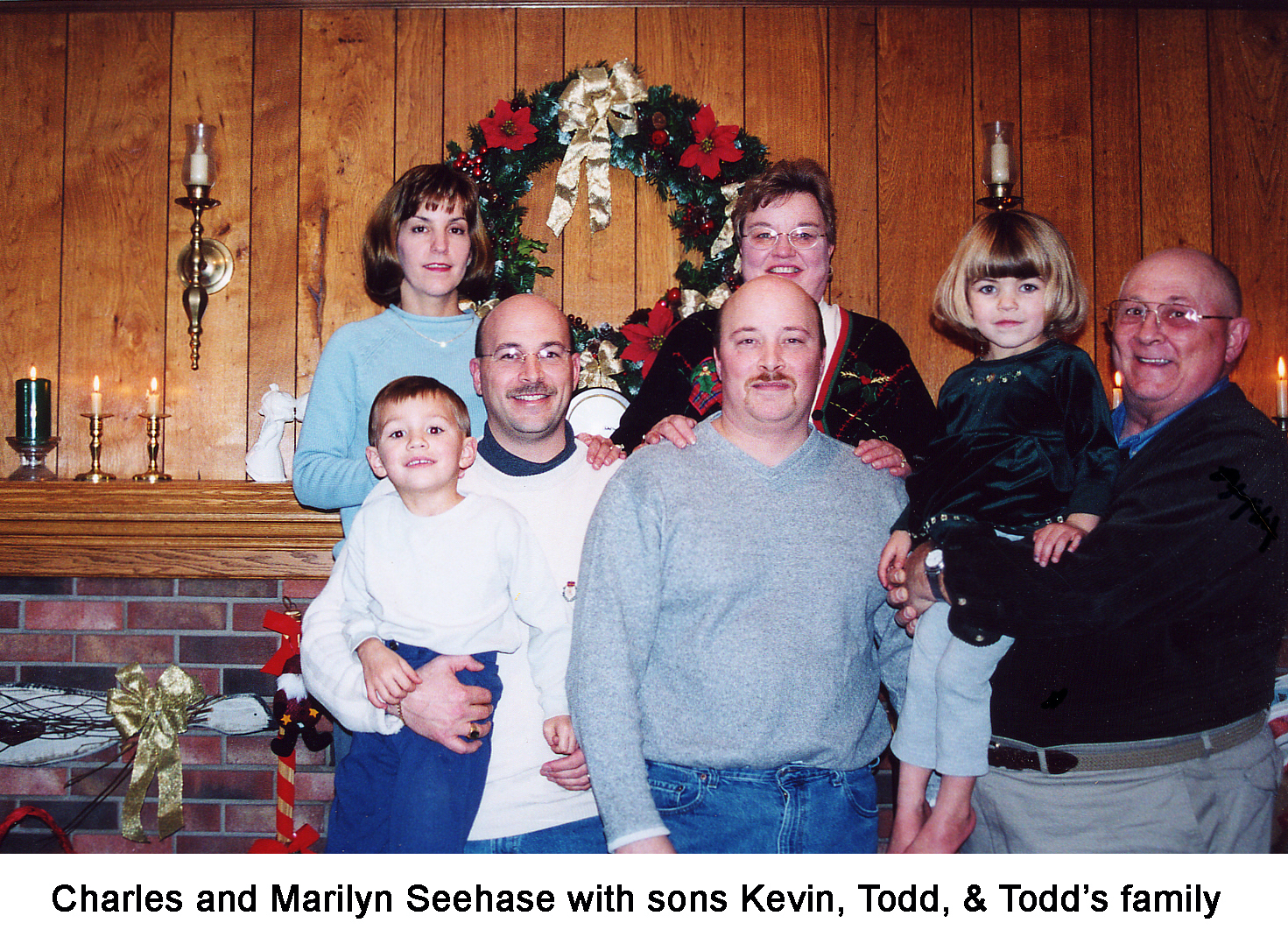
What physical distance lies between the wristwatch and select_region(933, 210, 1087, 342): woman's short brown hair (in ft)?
1.90

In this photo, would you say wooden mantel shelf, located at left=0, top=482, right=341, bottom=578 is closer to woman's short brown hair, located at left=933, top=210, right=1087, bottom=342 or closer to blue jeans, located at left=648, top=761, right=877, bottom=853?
blue jeans, located at left=648, top=761, right=877, bottom=853

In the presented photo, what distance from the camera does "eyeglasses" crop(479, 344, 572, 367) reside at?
5.86 ft

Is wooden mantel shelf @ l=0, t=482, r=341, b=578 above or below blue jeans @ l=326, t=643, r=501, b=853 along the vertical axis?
above

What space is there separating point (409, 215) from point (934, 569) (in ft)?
4.88

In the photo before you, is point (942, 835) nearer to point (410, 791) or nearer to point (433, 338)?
point (410, 791)

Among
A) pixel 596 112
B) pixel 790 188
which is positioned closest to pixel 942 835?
pixel 790 188

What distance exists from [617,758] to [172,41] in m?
3.36

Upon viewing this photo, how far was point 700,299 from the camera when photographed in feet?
10.5

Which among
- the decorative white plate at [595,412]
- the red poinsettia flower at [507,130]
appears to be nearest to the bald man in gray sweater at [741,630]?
the decorative white plate at [595,412]

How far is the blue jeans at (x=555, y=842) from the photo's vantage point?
1.69 metres

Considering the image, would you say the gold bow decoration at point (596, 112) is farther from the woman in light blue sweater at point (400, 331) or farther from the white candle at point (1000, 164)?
the white candle at point (1000, 164)

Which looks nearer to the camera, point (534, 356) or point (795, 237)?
point (534, 356)

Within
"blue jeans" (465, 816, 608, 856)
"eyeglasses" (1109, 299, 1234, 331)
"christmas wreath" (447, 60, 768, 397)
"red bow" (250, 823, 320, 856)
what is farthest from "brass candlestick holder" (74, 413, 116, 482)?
"eyeglasses" (1109, 299, 1234, 331)

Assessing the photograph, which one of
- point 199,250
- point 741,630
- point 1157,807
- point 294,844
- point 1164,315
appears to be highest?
point 199,250
